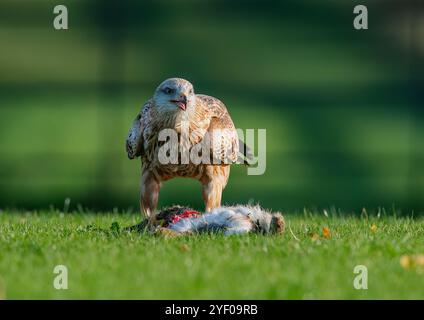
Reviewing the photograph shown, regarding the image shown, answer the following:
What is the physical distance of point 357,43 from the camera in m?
13.6

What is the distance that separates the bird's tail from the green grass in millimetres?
1729

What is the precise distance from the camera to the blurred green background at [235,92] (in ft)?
39.0

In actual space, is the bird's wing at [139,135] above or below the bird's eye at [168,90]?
below

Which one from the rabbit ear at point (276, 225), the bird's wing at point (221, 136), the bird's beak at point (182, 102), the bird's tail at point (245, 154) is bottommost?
the rabbit ear at point (276, 225)

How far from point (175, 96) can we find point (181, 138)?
368mm

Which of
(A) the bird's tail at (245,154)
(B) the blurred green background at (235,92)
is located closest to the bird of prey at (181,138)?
(A) the bird's tail at (245,154)

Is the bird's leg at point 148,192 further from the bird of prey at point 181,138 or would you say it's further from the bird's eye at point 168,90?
the bird's eye at point 168,90

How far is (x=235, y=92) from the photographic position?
44.6 ft

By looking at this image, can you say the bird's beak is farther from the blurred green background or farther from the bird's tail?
the blurred green background

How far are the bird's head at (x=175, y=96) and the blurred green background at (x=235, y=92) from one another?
415 cm

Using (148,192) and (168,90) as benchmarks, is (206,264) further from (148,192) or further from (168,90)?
(148,192)

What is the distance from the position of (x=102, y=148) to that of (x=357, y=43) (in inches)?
165

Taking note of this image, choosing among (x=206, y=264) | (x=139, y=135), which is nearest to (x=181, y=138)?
(x=139, y=135)
